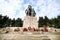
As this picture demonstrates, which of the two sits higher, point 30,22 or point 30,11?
point 30,11

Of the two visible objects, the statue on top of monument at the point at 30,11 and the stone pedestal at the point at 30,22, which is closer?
the stone pedestal at the point at 30,22

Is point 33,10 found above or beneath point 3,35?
above

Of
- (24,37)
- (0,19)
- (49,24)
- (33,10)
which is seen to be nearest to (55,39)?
(24,37)

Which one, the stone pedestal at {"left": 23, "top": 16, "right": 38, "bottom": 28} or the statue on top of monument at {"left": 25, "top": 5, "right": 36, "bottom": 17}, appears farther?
the statue on top of monument at {"left": 25, "top": 5, "right": 36, "bottom": 17}

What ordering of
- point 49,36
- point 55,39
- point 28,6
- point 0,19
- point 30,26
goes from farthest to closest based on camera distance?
1. point 0,19
2. point 28,6
3. point 30,26
4. point 49,36
5. point 55,39

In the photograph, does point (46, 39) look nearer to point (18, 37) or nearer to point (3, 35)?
point (18, 37)

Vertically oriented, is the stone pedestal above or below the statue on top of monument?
below

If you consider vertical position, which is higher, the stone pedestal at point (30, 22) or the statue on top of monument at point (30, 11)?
the statue on top of monument at point (30, 11)

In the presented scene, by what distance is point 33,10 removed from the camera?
39.3 feet

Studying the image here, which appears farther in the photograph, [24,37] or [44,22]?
[44,22]

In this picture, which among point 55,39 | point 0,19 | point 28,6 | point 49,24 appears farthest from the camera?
point 49,24

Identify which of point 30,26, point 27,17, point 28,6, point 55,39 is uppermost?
point 28,6

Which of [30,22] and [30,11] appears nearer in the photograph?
[30,22]

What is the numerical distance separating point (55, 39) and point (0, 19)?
48.5ft
